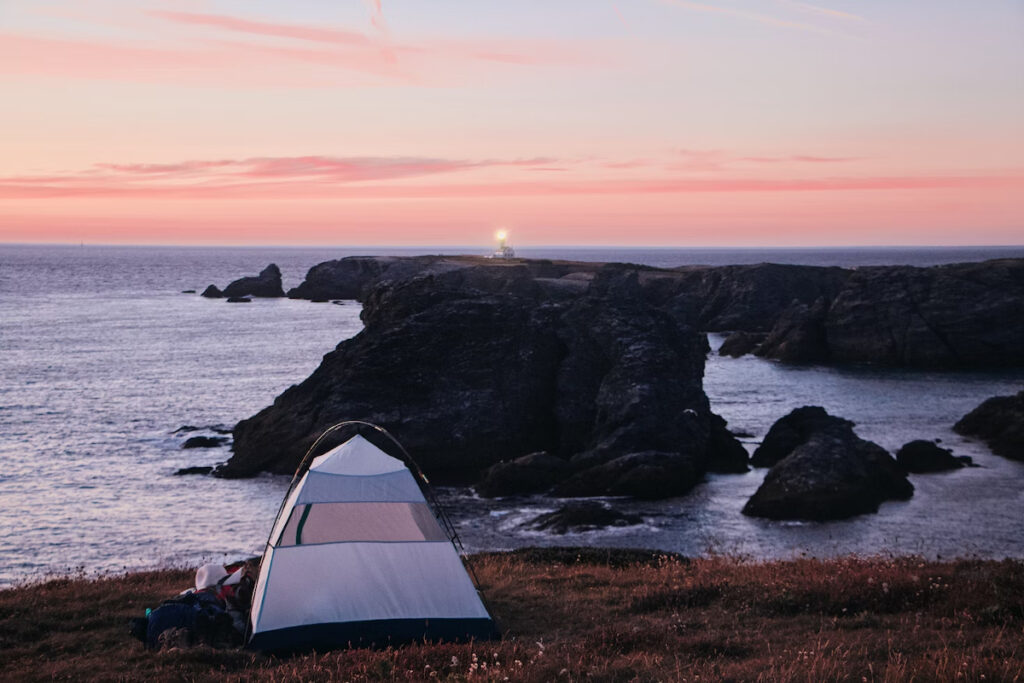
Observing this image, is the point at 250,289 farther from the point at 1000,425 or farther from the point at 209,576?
the point at 209,576

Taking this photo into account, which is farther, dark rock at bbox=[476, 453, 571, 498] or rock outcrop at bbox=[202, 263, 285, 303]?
rock outcrop at bbox=[202, 263, 285, 303]

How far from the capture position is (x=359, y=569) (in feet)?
45.6

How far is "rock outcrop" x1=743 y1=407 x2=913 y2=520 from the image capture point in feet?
91.9

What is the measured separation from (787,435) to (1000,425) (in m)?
11.5

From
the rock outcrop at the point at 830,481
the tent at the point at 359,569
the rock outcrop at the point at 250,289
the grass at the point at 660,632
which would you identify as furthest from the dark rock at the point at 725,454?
the rock outcrop at the point at 250,289

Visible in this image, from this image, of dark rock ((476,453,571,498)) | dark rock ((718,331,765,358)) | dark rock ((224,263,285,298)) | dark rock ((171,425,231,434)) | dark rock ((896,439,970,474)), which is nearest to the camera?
dark rock ((476,453,571,498))

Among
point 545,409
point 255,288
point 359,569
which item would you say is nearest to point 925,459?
point 545,409

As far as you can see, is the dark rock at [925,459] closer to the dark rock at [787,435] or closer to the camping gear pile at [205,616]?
the dark rock at [787,435]

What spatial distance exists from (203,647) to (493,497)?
2013cm

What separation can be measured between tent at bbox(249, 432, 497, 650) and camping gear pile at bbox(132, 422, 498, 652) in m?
0.02

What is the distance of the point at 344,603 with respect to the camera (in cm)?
1348

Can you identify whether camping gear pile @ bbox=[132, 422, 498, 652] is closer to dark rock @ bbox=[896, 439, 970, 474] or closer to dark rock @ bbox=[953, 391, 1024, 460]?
dark rock @ bbox=[896, 439, 970, 474]

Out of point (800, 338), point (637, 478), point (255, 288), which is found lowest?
point (637, 478)

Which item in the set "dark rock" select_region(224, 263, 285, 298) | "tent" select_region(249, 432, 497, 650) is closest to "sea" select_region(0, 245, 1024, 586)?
"tent" select_region(249, 432, 497, 650)
